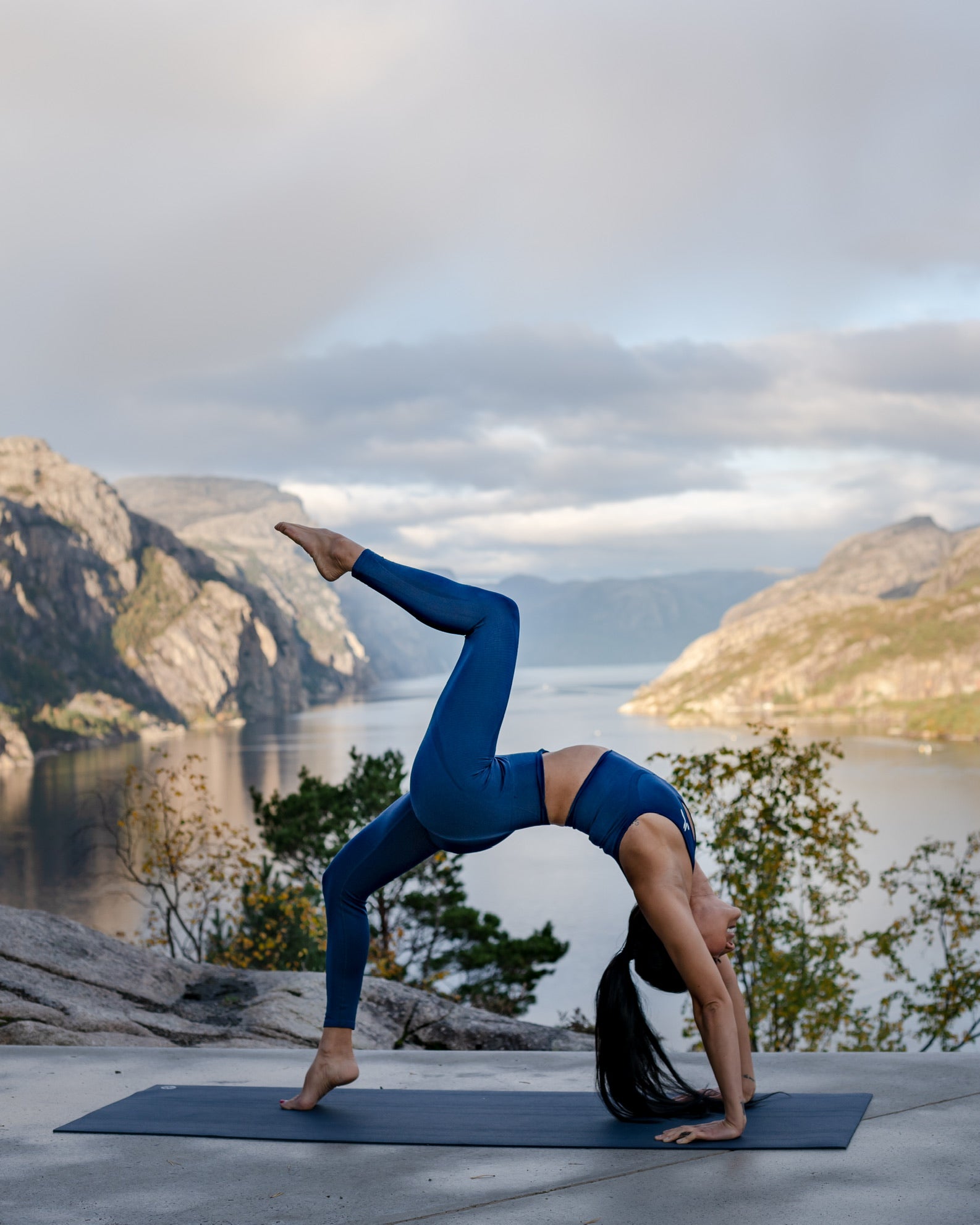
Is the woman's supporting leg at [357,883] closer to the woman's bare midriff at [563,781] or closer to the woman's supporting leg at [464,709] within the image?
the woman's supporting leg at [464,709]

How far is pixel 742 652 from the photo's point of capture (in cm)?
19262

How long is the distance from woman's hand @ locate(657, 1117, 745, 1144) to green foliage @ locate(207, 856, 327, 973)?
1202 centimetres

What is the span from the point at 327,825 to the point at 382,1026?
12.7 metres

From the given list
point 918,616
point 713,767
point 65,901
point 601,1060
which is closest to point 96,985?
point 601,1060

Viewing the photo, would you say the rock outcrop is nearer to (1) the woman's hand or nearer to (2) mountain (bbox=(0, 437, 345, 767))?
(1) the woman's hand

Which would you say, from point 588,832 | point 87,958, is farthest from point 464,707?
point 87,958

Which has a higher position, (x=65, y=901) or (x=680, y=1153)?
(x=680, y=1153)

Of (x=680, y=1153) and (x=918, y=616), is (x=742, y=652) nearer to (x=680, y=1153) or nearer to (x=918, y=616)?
(x=918, y=616)

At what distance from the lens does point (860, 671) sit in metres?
164

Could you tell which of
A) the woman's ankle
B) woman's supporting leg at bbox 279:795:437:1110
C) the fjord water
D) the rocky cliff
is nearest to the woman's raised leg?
woman's supporting leg at bbox 279:795:437:1110

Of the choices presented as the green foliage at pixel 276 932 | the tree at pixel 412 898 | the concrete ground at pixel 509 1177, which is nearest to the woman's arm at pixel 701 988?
the concrete ground at pixel 509 1177

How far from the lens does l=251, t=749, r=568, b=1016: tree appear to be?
18672mm

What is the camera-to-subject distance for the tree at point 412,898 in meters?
18.7

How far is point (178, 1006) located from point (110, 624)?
161 metres
